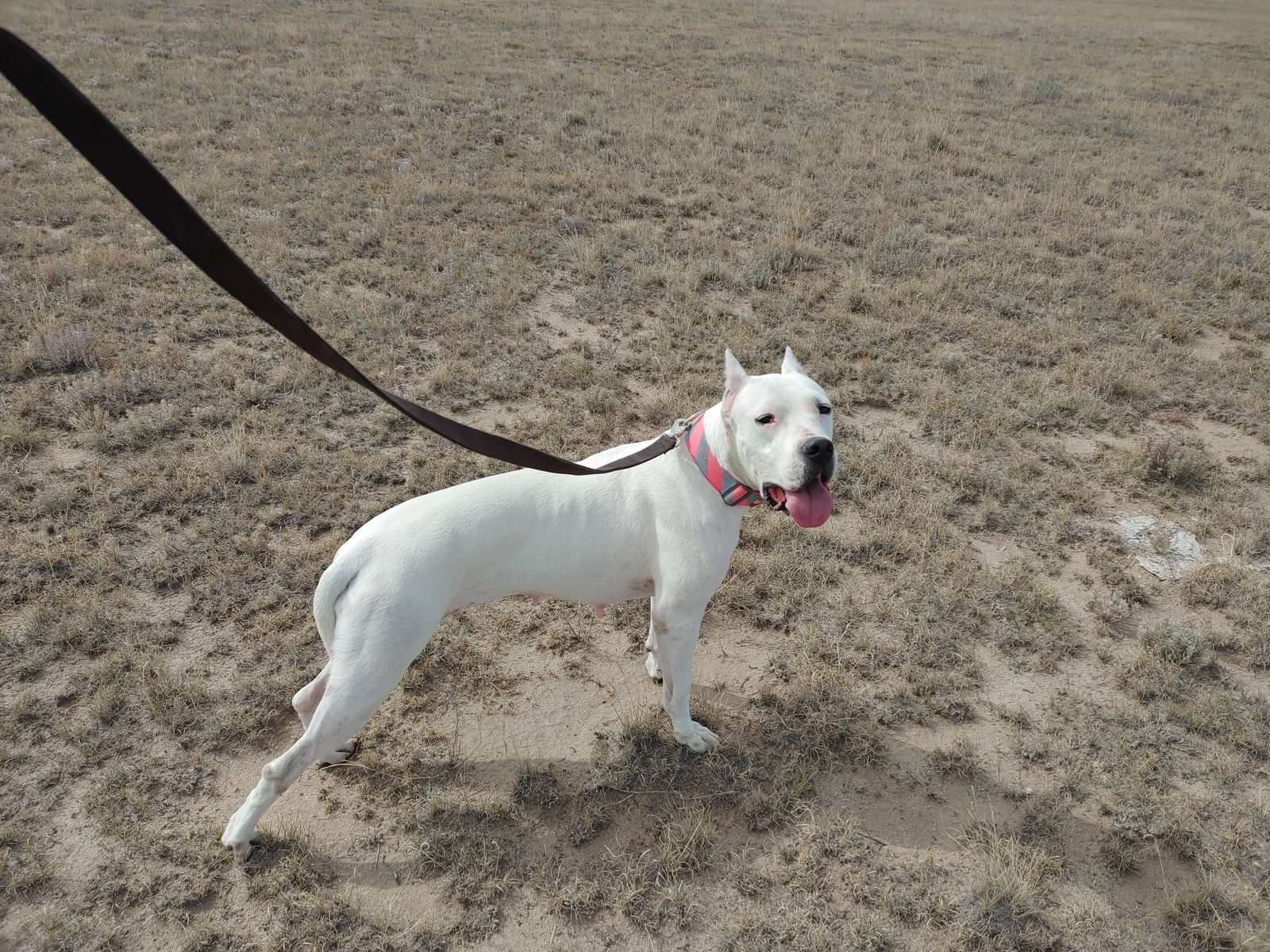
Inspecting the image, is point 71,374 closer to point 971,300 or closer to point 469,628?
point 469,628

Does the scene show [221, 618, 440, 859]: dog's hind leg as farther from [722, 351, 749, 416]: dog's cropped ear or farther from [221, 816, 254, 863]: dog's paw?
[722, 351, 749, 416]: dog's cropped ear

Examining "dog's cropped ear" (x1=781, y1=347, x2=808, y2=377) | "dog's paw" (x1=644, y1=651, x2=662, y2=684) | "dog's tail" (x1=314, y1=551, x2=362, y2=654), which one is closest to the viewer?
"dog's tail" (x1=314, y1=551, x2=362, y2=654)

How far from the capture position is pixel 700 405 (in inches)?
236

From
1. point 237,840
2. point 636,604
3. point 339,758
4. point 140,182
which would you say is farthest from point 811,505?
point 237,840

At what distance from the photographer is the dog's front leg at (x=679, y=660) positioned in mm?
3209

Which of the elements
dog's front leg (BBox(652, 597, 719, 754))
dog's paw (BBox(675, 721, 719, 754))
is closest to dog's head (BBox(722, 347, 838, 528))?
dog's front leg (BBox(652, 597, 719, 754))

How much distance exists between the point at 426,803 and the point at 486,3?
88.4 ft

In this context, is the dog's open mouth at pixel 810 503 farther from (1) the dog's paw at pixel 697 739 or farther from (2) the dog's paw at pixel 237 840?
(2) the dog's paw at pixel 237 840

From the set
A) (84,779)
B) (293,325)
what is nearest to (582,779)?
(84,779)

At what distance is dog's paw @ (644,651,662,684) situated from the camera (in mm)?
3900

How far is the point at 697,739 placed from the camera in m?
3.53

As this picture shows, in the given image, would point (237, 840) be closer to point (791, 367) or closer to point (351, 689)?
point (351, 689)

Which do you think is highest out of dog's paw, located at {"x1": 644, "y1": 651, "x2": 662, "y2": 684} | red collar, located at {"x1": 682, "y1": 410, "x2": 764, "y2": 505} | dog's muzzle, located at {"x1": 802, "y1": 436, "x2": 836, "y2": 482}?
dog's muzzle, located at {"x1": 802, "y1": 436, "x2": 836, "y2": 482}

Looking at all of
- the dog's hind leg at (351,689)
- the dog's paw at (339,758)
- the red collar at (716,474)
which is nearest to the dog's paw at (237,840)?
the dog's hind leg at (351,689)
